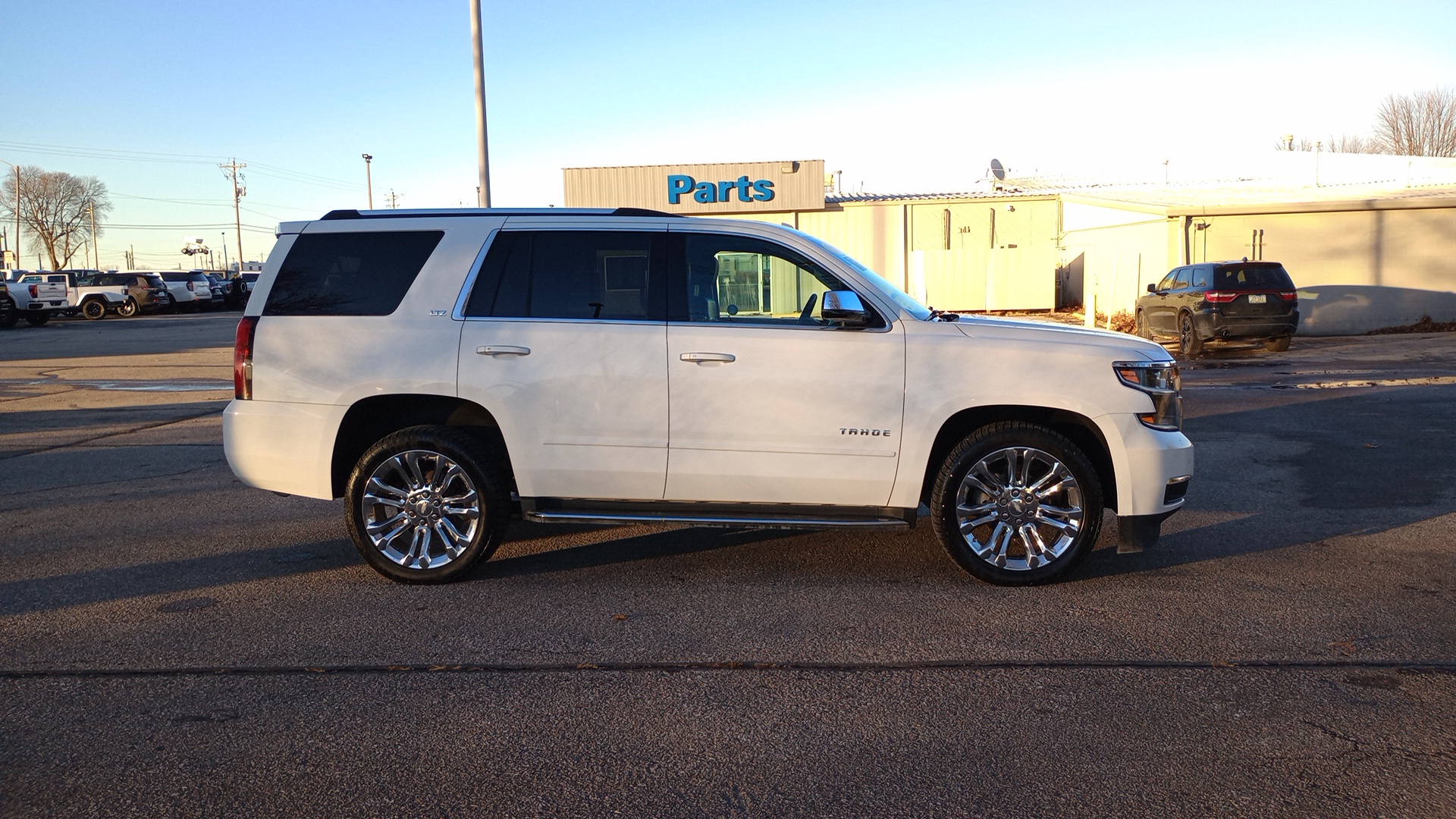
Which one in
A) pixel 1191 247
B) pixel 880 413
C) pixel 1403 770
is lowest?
pixel 1403 770

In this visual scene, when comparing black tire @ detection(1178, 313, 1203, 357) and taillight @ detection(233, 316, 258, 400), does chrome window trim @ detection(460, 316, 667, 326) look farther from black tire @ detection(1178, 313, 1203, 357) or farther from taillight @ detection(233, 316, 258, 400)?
black tire @ detection(1178, 313, 1203, 357)

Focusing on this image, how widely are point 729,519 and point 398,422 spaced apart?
6.44 feet

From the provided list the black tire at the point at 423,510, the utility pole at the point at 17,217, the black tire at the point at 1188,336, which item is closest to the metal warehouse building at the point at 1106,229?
the black tire at the point at 1188,336

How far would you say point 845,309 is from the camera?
5566 mm

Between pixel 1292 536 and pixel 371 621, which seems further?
pixel 1292 536

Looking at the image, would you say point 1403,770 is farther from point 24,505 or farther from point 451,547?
point 24,505

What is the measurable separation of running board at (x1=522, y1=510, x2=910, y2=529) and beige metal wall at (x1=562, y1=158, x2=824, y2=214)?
2904 cm

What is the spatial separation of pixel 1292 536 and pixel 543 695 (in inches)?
193

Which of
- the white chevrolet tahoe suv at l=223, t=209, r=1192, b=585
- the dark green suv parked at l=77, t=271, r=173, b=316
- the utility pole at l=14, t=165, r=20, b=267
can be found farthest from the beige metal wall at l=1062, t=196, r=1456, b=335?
the utility pole at l=14, t=165, r=20, b=267

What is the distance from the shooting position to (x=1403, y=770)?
3594mm

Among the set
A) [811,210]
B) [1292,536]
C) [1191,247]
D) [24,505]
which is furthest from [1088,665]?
[811,210]

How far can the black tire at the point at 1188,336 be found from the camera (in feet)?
66.4

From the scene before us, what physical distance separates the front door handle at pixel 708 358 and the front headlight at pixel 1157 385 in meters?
1.97

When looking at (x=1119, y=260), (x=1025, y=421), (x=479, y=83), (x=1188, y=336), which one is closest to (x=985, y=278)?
(x=1119, y=260)
